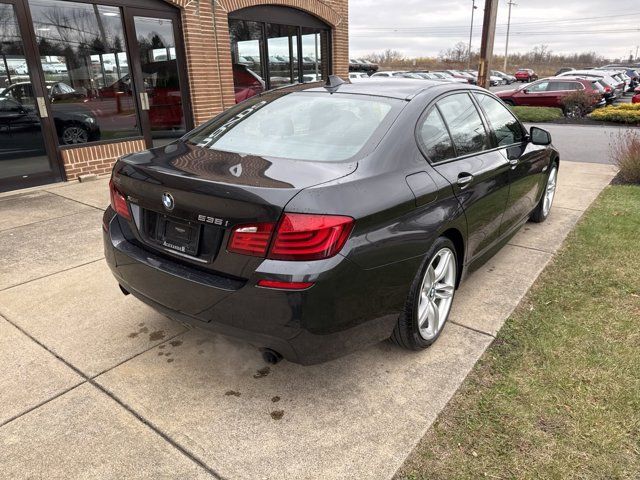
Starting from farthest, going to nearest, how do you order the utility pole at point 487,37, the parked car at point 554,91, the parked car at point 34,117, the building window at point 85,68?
the parked car at point 554,91
the utility pole at point 487,37
the building window at point 85,68
the parked car at point 34,117

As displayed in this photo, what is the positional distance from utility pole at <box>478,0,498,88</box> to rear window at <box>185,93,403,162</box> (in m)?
6.81

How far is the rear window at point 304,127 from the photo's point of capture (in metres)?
2.64

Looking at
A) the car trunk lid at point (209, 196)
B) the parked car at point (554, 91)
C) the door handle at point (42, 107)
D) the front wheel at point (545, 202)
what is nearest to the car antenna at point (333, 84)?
the car trunk lid at point (209, 196)

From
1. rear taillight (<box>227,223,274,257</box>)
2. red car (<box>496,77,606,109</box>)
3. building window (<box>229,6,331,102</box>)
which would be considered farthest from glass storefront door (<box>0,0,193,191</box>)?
red car (<box>496,77,606,109</box>)

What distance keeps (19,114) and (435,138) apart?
6.10m

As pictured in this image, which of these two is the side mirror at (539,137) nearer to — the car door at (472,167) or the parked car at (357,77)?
the car door at (472,167)

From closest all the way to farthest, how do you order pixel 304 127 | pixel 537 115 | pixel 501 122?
pixel 304 127
pixel 501 122
pixel 537 115

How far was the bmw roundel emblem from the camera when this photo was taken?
2.31 meters

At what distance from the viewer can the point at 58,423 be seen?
2.35 m

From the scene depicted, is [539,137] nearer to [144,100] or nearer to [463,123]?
[463,123]

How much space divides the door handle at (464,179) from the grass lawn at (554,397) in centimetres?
98

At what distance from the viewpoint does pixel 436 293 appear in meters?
2.97

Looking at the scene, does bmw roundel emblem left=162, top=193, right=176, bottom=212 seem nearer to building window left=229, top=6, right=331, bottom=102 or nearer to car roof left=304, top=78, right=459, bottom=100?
car roof left=304, top=78, right=459, bottom=100

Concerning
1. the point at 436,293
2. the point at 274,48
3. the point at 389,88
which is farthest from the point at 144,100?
the point at 436,293
